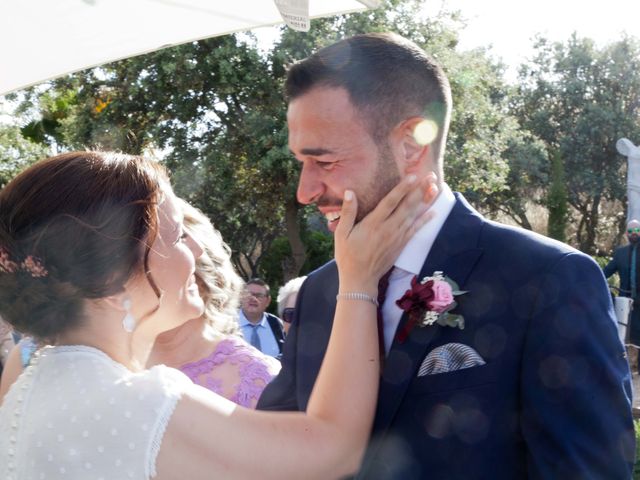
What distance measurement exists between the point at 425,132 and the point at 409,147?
81mm

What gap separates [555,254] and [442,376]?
1.39 feet

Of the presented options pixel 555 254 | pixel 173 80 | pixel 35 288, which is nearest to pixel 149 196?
pixel 35 288

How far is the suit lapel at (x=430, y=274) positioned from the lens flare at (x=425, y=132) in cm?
23

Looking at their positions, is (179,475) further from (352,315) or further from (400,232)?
(400,232)

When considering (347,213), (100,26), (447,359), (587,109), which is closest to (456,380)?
(447,359)

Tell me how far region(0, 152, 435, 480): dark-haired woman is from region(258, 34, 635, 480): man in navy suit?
0.10 metres

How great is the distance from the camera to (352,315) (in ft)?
6.81

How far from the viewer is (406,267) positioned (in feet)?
7.25

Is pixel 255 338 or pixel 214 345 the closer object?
pixel 214 345

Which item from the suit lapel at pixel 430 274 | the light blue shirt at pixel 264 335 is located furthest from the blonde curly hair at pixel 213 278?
the light blue shirt at pixel 264 335

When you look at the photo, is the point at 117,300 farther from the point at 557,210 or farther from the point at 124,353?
the point at 557,210

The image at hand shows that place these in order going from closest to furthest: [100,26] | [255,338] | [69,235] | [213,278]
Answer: [69,235]
[100,26]
[213,278]
[255,338]

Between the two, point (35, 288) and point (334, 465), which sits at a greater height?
point (35, 288)

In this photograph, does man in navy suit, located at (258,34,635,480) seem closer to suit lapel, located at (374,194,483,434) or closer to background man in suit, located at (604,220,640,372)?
suit lapel, located at (374,194,483,434)
